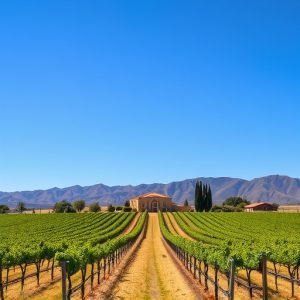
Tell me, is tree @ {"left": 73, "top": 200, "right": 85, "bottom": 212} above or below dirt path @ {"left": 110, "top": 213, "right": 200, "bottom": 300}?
above

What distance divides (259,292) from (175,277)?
8.19m

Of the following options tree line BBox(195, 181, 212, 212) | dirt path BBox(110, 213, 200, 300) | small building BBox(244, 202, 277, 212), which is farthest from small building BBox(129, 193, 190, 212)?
→ dirt path BBox(110, 213, 200, 300)

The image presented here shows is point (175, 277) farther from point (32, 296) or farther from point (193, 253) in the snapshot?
point (32, 296)

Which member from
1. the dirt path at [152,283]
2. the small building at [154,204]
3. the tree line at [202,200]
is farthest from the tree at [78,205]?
the dirt path at [152,283]

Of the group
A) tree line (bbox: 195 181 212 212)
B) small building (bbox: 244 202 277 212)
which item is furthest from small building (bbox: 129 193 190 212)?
small building (bbox: 244 202 277 212)

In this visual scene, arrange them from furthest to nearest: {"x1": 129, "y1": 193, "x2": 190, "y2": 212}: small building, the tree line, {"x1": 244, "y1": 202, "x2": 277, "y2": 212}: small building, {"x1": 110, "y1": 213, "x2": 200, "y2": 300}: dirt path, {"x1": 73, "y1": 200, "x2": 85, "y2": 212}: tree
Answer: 1. {"x1": 73, "y1": 200, "x2": 85, "y2": 212}: tree
2. {"x1": 244, "y1": 202, "x2": 277, "y2": 212}: small building
3. {"x1": 129, "y1": 193, "x2": 190, "y2": 212}: small building
4. the tree line
5. {"x1": 110, "y1": 213, "x2": 200, "y2": 300}: dirt path

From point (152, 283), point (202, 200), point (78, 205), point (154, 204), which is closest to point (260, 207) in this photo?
point (202, 200)

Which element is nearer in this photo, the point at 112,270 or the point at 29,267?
the point at 112,270

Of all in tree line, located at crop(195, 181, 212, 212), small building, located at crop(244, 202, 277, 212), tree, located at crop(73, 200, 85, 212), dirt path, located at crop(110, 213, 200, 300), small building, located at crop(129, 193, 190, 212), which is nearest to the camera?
dirt path, located at crop(110, 213, 200, 300)

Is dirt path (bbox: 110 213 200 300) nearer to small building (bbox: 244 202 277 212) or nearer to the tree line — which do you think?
the tree line

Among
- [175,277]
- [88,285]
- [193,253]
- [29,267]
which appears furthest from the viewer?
[29,267]

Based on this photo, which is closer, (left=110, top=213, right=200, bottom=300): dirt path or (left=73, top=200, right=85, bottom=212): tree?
(left=110, top=213, right=200, bottom=300): dirt path

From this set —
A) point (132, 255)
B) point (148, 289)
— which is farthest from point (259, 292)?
point (132, 255)

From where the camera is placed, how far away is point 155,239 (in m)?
82.9
